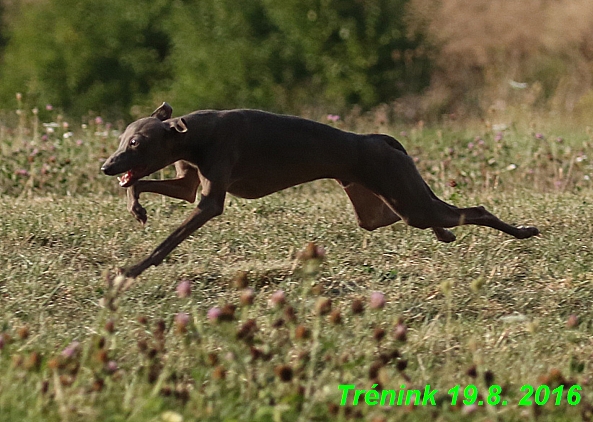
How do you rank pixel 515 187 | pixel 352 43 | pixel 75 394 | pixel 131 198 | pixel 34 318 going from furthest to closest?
1. pixel 352 43
2. pixel 515 187
3. pixel 131 198
4. pixel 34 318
5. pixel 75 394

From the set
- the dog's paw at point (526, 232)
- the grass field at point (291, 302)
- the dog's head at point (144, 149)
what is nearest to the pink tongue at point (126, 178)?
the dog's head at point (144, 149)

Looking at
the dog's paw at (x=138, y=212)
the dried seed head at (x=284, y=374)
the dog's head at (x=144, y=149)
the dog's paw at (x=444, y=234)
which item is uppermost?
the dog's head at (x=144, y=149)

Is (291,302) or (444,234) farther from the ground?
(444,234)

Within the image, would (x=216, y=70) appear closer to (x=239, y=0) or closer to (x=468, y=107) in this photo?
(x=239, y=0)

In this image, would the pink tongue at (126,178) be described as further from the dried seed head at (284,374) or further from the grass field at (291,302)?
the dried seed head at (284,374)

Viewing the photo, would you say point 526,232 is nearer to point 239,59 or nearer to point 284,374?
point 284,374

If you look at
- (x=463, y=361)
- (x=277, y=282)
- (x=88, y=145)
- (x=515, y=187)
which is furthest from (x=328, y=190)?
(x=463, y=361)

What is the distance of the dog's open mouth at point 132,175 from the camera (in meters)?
4.61

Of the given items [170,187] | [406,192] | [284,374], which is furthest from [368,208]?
[284,374]

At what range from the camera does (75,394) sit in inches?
125

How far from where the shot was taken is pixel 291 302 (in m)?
4.67

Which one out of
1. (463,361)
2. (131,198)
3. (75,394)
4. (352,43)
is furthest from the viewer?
(352,43)

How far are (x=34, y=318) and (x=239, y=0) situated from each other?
10345 mm

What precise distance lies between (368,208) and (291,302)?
885 millimetres
